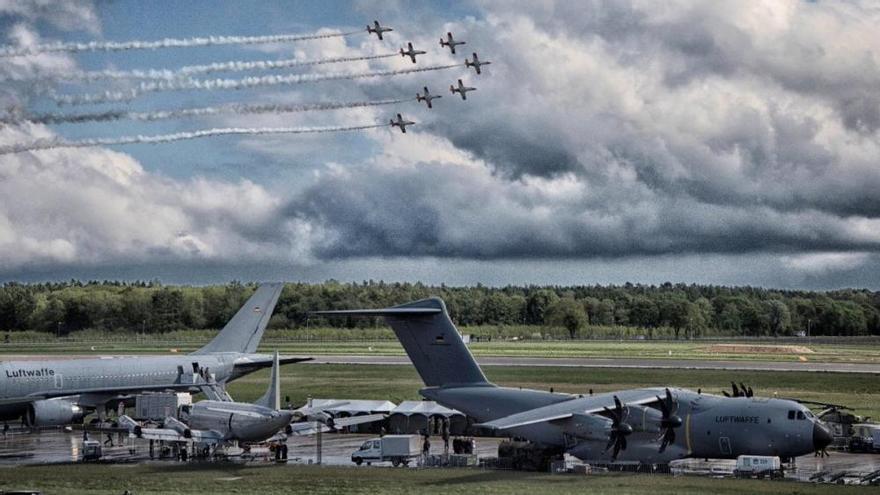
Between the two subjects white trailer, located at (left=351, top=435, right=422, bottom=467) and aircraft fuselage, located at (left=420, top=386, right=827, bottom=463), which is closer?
aircraft fuselage, located at (left=420, top=386, right=827, bottom=463)

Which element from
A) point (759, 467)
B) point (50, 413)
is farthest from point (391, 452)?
point (50, 413)

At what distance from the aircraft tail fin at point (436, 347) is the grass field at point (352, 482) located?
5.51 m

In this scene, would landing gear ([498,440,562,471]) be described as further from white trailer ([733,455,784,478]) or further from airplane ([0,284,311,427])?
airplane ([0,284,311,427])

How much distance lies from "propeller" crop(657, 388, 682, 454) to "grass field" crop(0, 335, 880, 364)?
82611 millimetres

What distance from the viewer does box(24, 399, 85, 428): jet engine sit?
209ft

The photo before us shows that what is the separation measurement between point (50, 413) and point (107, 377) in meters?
6.48

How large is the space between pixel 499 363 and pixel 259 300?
38.3 metres

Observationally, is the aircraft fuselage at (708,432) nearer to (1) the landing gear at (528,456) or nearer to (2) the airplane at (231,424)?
(1) the landing gear at (528,456)

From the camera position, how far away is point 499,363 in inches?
4515

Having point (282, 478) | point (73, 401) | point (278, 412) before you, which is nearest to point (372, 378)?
point (73, 401)

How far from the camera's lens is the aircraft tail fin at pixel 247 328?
264 ft

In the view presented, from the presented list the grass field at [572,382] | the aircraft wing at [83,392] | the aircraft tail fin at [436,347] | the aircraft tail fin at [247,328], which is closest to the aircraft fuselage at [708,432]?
the aircraft tail fin at [436,347]

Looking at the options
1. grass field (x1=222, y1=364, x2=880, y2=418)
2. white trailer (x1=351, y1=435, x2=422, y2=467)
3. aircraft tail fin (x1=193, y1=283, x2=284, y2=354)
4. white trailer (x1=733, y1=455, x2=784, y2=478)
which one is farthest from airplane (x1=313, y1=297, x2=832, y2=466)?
aircraft tail fin (x1=193, y1=283, x2=284, y2=354)

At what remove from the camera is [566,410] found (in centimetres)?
4809
